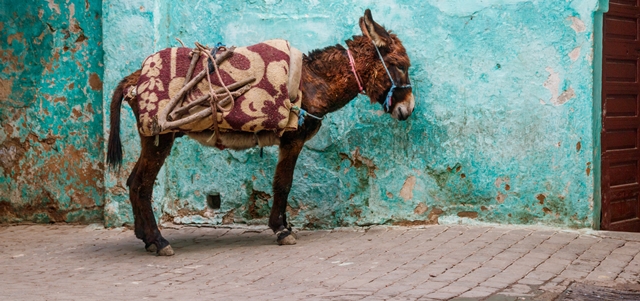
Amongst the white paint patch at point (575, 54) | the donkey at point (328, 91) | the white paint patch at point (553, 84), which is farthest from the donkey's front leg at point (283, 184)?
the white paint patch at point (575, 54)

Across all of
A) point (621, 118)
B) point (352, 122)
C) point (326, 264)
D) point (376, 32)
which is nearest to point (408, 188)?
point (352, 122)

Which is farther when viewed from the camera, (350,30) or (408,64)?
(350,30)

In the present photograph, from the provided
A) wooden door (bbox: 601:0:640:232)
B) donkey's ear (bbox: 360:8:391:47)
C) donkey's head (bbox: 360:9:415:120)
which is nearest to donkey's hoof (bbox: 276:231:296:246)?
donkey's head (bbox: 360:9:415:120)

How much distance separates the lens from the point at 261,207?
689cm

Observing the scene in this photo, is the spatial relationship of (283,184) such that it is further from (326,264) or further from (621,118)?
(621,118)

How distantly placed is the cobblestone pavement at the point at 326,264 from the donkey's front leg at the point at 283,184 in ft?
0.44

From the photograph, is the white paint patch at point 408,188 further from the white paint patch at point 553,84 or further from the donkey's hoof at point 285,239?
the white paint patch at point 553,84

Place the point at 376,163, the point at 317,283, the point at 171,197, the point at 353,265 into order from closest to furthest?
the point at 317,283 → the point at 353,265 → the point at 376,163 → the point at 171,197

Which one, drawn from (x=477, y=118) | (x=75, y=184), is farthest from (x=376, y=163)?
(x=75, y=184)

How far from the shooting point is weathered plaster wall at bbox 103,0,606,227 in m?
6.13

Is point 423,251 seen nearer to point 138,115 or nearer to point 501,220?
point 501,220

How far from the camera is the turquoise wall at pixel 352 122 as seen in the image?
6152 millimetres

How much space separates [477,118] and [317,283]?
2.43 m

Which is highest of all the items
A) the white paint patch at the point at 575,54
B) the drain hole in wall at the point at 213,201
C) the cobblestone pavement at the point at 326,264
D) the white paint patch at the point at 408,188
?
the white paint patch at the point at 575,54
